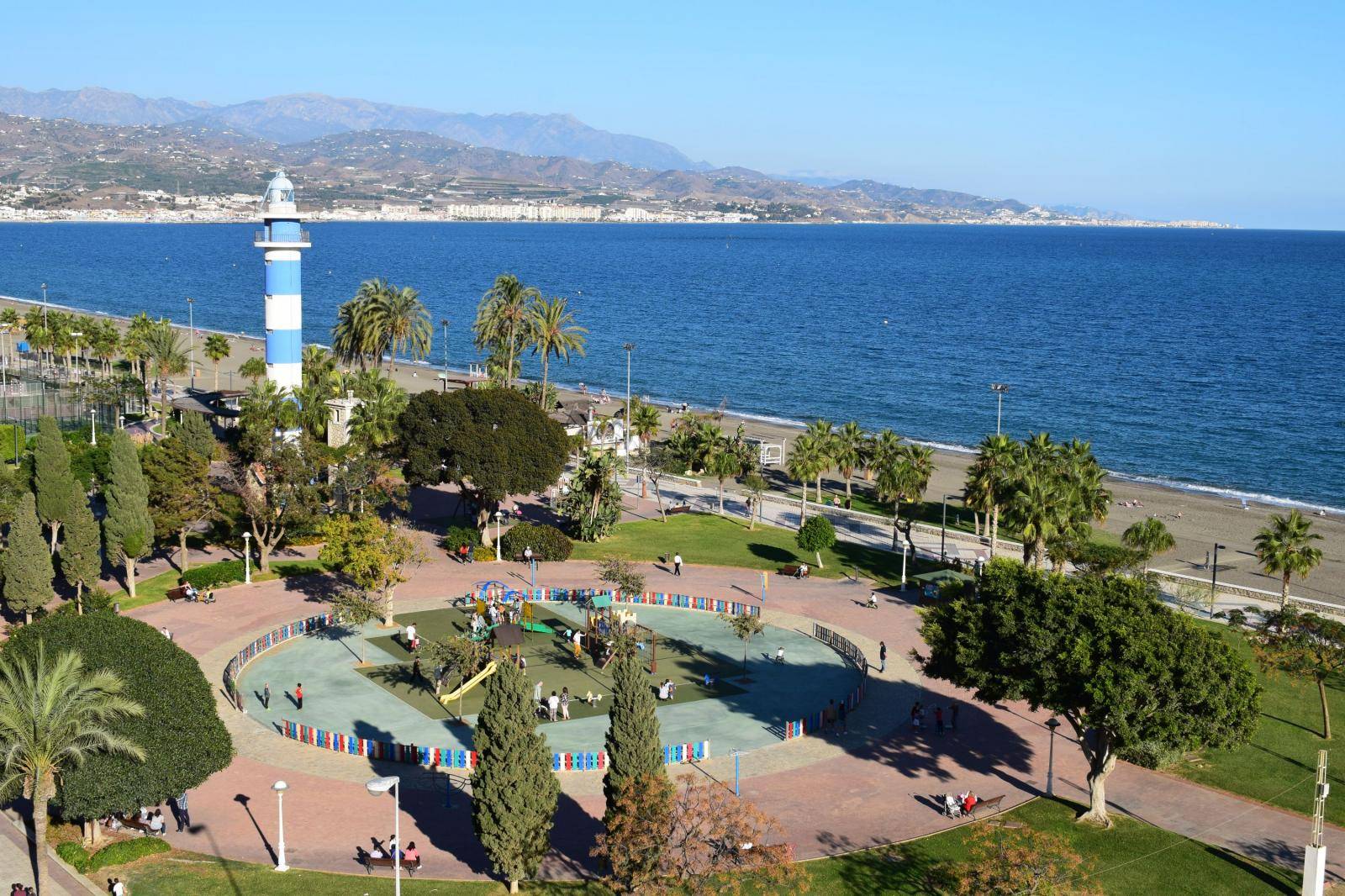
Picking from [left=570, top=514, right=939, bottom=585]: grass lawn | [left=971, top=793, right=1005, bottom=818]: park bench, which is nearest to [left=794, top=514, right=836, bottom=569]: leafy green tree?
[left=570, top=514, right=939, bottom=585]: grass lawn

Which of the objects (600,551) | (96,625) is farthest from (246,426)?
(96,625)

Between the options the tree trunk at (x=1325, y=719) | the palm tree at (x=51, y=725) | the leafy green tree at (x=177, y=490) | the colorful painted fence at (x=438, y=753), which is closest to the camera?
the palm tree at (x=51, y=725)

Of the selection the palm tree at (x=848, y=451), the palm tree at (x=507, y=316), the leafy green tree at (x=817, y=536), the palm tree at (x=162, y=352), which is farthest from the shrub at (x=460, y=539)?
the palm tree at (x=162, y=352)

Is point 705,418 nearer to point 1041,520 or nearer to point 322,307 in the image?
point 1041,520

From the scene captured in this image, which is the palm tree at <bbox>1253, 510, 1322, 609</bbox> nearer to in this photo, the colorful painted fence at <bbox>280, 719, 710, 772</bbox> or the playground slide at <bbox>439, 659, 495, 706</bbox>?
A: the colorful painted fence at <bbox>280, 719, 710, 772</bbox>

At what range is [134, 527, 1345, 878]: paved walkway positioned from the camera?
3494 centimetres

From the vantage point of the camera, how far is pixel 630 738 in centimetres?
3312

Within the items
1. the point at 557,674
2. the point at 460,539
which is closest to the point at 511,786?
the point at 557,674

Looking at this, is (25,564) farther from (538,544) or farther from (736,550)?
(736,550)

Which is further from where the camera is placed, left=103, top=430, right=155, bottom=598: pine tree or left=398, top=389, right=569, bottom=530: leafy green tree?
left=398, top=389, right=569, bottom=530: leafy green tree

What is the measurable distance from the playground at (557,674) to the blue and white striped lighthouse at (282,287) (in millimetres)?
30671

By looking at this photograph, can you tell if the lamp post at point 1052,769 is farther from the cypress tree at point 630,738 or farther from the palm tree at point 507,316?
the palm tree at point 507,316

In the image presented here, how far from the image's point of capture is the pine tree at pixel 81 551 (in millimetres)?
52531

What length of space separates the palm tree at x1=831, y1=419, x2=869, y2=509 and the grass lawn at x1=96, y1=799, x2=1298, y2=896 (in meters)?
43.3
